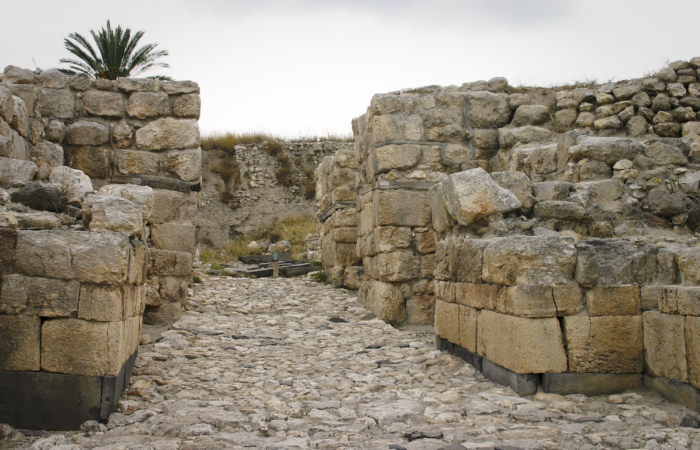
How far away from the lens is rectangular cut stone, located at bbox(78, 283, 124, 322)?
319 cm

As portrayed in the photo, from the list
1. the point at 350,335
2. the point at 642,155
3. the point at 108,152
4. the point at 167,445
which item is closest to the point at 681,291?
the point at 642,155

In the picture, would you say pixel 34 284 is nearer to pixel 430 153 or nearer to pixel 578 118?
pixel 430 153

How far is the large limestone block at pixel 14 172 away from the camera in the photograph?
3.80 meters

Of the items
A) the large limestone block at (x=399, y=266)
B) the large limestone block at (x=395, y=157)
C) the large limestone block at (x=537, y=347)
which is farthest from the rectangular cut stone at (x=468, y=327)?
the large limestone block at (x=395, y=157)

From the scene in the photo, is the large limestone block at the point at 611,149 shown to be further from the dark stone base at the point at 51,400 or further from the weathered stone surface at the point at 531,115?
the dark stone base at the point at 51,400

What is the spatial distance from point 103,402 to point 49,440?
34 cm

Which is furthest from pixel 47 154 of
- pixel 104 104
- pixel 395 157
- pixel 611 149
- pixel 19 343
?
pixel 611 149

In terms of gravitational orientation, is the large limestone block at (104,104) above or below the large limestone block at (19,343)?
above

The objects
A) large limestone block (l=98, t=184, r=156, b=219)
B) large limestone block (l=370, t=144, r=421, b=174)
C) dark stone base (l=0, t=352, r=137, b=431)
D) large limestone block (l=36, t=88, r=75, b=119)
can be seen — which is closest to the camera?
dark stone base (l=0, t=352, r=137, b=431)

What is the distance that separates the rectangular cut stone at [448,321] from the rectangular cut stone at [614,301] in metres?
1.29

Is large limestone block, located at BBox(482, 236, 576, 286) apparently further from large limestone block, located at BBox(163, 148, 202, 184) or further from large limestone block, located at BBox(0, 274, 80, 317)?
large limestone block, located at BBox(163, 148, 202, 184)

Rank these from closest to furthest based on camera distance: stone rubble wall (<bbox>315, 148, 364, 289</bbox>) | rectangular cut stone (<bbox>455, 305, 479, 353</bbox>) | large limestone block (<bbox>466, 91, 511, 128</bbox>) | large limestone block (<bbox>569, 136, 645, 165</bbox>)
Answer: rectangular cut stone (<bbox>455, 305, 479, 353</bbox>) < large limestone block (<bbox>569, 136, 645, 165</bbox>) < large limestone block (<bbox>466, 91, 511, 128</bbox>) < stone rubble wall (<bbox>315, 148, 364, 289</bbox>)

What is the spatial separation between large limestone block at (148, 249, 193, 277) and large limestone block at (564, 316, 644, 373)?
4.17 meters

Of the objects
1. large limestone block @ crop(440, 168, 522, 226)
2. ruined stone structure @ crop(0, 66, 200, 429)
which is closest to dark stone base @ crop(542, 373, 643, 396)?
large limestone block @ crop(440, 168, 522, 226)
